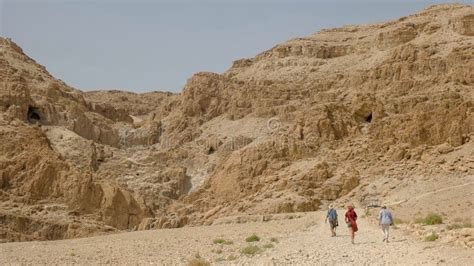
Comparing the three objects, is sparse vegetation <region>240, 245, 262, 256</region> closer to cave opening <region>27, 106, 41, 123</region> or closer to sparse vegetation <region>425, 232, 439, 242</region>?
sparse vegetation <region>425, 232, 439, 242</region>

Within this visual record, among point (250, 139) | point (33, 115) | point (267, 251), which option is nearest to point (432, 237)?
point (267, 251)

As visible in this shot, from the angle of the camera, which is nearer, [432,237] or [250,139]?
[432,237]

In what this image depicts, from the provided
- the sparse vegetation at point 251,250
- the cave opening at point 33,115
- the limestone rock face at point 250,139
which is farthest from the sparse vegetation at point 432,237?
the cave opening at point 33,115

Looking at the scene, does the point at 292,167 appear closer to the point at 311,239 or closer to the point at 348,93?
the point at 348,93

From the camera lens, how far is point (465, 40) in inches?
2079

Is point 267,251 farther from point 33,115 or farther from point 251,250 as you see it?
point 33,115

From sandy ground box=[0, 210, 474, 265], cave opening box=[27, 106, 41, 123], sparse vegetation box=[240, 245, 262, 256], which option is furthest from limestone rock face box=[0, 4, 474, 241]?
sparse vegetation box=[240, 245, 262, 256]

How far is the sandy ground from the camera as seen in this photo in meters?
14.8

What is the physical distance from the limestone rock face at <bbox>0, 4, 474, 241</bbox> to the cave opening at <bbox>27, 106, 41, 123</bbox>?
0.48m

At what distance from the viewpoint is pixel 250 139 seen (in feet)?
163

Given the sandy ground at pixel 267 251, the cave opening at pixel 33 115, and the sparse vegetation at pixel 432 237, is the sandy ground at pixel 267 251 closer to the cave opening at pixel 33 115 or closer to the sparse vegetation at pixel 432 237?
the sparse vegetation at pixel 432 237

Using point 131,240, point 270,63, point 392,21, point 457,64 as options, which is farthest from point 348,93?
point 131,240

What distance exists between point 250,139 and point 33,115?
52.0 feet

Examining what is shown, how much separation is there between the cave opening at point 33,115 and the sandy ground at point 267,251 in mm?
28671
